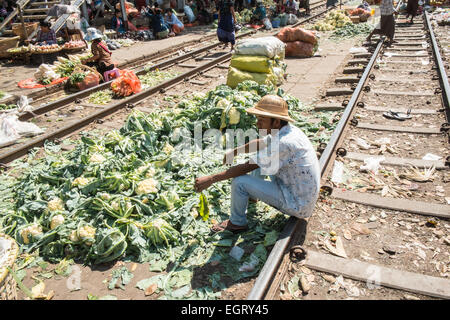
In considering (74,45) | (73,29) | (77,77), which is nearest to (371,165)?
(77,77)

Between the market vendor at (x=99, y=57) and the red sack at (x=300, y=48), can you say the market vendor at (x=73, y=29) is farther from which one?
the red sack at (x=300, y=48)

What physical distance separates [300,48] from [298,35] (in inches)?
17.8

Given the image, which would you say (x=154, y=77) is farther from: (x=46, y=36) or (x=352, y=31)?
(x=352, y=31)

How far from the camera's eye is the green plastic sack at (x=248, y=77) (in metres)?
8.13

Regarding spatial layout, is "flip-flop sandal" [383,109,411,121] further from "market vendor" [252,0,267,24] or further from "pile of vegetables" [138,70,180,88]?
"market vendor" [252,0,267,24]

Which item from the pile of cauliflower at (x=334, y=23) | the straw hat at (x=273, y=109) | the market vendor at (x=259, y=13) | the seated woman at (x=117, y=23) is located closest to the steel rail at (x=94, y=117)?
the straw hat at (x=273, y=109)

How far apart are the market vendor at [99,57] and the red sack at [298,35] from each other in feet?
20.7

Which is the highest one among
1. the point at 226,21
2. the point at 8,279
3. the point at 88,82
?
the point at 226,21

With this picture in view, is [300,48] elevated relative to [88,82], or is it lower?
elevated

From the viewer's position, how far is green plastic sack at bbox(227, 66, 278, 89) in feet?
26.7

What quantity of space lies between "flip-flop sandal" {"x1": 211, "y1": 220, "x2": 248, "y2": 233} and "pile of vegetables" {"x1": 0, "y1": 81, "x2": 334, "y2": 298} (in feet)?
0.22

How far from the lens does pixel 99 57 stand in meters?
9.97

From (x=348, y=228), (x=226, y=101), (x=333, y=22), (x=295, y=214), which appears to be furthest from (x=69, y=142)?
(x=333, y=22)

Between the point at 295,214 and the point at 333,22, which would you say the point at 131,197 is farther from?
the point at 333,22
